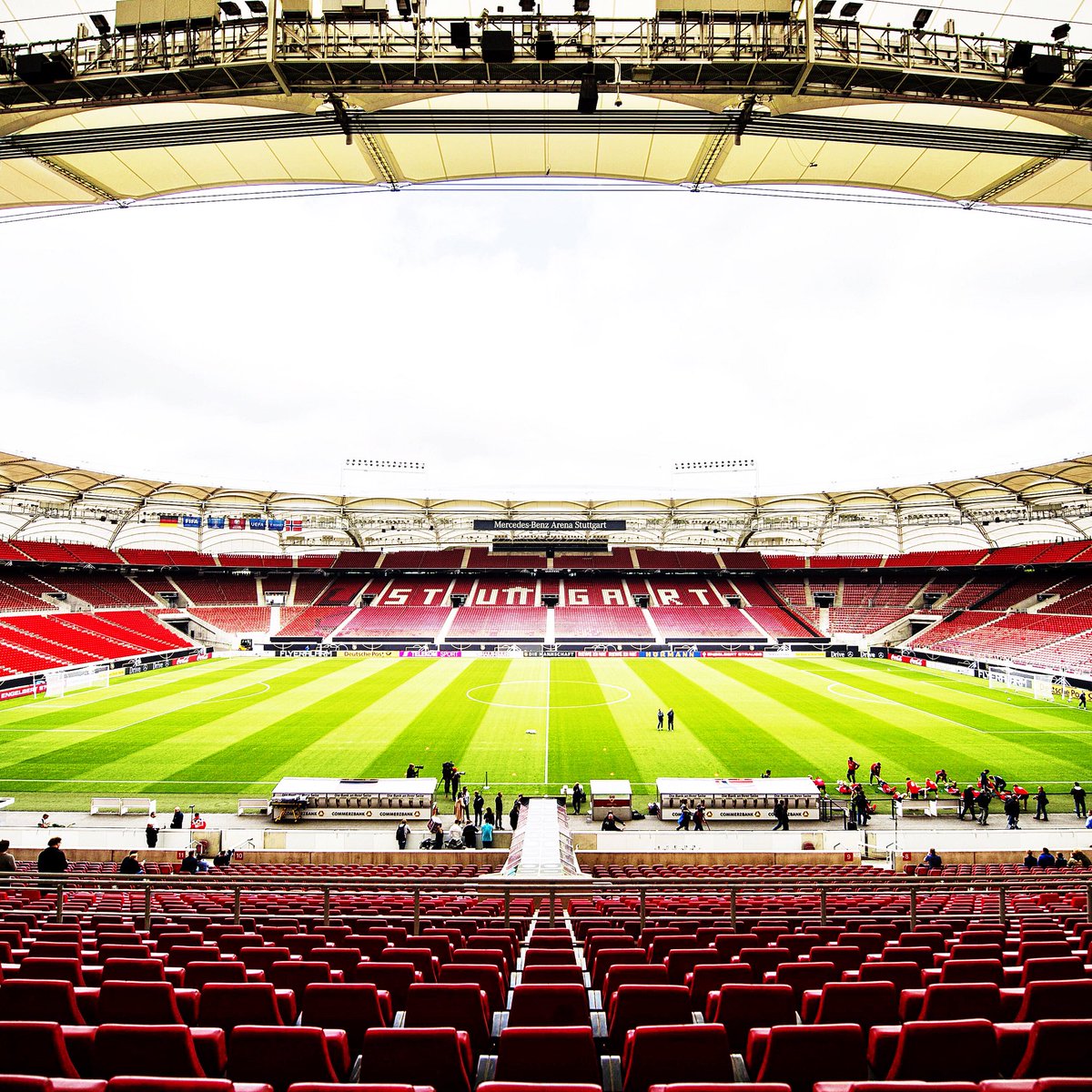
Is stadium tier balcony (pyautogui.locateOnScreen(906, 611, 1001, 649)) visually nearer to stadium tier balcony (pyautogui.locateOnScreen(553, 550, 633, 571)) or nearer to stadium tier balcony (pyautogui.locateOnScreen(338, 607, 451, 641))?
→ stadium tier balcony (pyautogui.locateOnScreen(553, 550, 633, 571))

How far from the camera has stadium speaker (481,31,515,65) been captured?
9766mm

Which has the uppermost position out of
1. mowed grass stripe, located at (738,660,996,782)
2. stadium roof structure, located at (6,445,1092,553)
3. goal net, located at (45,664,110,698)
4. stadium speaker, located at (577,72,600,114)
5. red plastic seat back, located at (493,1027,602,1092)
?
stadium roof structure, located at (6,445,1092,553)

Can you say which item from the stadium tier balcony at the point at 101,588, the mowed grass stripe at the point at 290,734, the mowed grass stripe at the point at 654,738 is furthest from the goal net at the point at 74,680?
the mowed grass stripe at the point at 654,738

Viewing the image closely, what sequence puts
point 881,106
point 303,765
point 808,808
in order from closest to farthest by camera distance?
1. point 881,106
2. point 808,808
3. point 303,765

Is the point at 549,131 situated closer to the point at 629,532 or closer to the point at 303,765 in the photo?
A: the point at 303,765

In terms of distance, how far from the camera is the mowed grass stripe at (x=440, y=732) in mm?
23375

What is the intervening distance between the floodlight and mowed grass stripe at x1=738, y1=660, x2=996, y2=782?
1961 cm

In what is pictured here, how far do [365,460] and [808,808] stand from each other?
2328 inches

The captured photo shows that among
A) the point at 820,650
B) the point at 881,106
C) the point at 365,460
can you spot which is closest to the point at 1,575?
the point at 365,460

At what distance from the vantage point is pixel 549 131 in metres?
12.3

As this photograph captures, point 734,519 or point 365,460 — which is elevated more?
point 365,460

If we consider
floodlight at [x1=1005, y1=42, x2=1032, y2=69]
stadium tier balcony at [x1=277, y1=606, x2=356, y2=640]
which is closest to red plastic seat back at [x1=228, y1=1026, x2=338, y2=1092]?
floodlight at [x1=1005, y1=42, x2=1032, y2=69]

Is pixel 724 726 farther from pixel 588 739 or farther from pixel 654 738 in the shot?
pixel 588 739

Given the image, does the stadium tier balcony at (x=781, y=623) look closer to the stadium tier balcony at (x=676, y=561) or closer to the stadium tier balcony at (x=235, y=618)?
the stadium tier balcony at (x=676, y=561)
